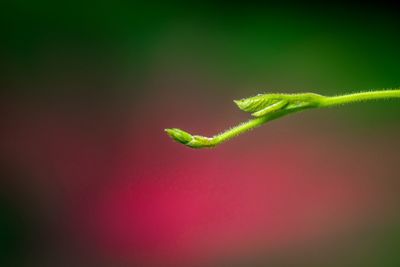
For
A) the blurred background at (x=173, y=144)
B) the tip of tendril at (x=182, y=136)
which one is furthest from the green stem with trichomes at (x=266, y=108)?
the blurred background at (x=173, y=144)

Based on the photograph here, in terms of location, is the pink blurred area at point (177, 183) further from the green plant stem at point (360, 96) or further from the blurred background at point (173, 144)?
the green plant stem at point (360, 96)

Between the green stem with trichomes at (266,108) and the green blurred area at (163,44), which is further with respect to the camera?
the green blurred area at (163,44)

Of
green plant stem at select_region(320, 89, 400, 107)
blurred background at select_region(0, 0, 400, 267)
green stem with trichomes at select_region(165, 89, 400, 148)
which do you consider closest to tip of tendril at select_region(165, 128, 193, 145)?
green stem with trichomes at select_region(165, 89, 400, 148)

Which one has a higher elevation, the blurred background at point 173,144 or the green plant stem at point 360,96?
the blurred background at point 173,144

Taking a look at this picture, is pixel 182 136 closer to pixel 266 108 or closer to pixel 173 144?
pixel 266 108

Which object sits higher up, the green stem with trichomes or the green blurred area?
the green blurred area

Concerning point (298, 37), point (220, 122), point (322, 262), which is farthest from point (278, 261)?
point (298, 37)

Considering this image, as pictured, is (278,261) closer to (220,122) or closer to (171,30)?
(220,122)

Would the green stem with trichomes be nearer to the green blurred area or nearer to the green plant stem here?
the green plant stem
